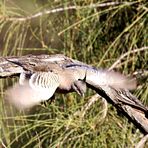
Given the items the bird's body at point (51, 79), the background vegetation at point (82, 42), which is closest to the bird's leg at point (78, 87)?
the bird's body at point (51, 79)

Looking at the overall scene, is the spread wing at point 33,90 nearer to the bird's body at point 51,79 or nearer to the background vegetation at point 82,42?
the bird's body at point 51,79

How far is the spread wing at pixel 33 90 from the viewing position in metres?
0.39

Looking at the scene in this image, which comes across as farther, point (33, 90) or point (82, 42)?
point (82, 42)

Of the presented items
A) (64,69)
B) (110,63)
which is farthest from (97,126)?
(64,69)

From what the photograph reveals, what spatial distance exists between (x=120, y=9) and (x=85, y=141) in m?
0.25

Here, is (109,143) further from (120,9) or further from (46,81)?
(46,81)

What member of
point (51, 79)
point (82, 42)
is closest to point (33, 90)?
point (51, 79)

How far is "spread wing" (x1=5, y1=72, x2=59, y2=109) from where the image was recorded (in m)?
0.39

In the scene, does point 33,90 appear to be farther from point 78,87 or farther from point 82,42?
point 82,42

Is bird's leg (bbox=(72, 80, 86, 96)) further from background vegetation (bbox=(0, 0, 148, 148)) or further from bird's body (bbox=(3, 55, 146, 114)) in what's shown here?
background vegetation (bbox=(0, 0, 148, 148))

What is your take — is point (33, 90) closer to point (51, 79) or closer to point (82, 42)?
point (51, 79)

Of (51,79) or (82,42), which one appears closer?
(51,79)

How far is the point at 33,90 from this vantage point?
0.40 meters

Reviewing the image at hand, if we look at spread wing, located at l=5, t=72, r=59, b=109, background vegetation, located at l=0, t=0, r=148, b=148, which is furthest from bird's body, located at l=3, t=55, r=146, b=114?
background vegetation, located at l=0, t=0, r=148, b=148
